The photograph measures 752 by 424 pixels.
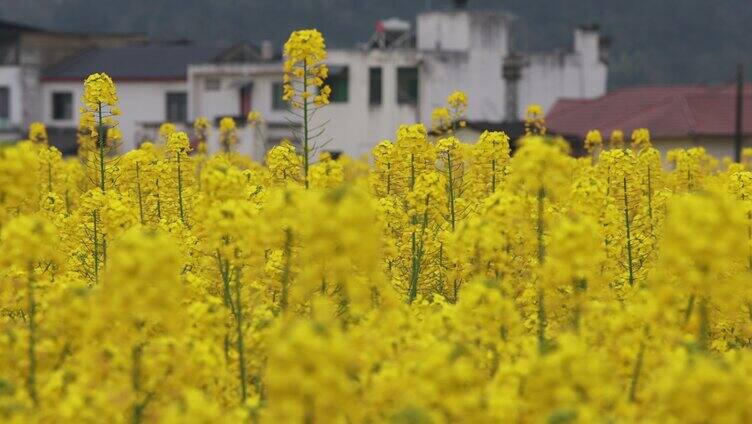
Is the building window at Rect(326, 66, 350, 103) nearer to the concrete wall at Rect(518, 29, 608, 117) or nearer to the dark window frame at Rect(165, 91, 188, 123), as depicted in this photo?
the concrete wall at Rect(518, 29, 608, 117)

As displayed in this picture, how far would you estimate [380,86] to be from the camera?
52906 mm

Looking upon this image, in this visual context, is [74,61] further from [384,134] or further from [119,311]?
[119,311]

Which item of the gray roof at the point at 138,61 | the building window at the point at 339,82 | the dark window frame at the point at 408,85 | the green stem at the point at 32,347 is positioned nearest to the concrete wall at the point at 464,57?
the dark window frame at the point at 408,85

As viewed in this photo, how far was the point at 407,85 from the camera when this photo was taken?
5312 centimetres

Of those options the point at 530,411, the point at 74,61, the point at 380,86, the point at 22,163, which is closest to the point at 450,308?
the point at 530,411

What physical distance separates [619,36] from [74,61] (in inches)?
1891

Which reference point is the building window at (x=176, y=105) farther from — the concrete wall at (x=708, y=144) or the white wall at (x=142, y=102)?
the concrete wall at (x=708, y=144)

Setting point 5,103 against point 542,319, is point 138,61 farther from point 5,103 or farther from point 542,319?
point 542,319

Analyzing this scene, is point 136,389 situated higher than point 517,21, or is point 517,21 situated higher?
point 517,21

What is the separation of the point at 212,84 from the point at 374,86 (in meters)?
9.04

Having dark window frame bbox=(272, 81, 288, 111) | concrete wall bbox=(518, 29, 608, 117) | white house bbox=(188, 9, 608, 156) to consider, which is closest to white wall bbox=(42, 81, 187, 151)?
white house bbox=(188, 9, 608, 156)

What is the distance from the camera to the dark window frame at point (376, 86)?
173ft

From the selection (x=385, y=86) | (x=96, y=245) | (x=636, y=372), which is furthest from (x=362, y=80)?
(x=636, y=372)

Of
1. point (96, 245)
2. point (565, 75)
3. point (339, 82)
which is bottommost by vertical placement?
point (96, 245)
